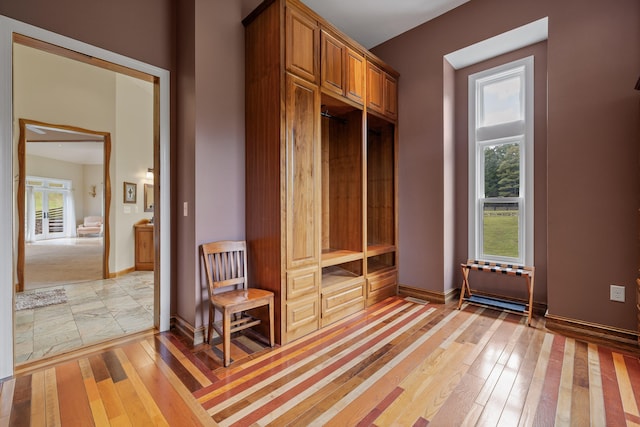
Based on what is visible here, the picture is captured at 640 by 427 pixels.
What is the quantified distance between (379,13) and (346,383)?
3989 millimetres

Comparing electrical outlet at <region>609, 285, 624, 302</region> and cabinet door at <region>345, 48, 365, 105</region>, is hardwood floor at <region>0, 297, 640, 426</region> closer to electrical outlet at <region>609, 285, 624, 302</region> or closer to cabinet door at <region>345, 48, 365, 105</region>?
electrical outlet at <region>609, 285, 624, 302</region>

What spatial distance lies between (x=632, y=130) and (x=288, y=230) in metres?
3.11

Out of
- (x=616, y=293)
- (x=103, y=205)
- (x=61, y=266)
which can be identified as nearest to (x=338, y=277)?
(x=616, y=293)

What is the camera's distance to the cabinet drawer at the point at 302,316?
250 cm

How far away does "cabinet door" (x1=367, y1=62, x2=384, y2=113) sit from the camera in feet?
11.1

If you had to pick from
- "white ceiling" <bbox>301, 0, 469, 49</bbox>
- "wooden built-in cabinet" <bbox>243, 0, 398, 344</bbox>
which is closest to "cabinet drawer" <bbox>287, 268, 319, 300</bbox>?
"wooden built-in cabinet" <bbox>243, 0, 398, 344</bbox>

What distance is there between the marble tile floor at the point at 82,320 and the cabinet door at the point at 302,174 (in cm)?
178

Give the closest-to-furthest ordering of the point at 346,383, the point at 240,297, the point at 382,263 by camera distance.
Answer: the point at 346,383
the point at 240,297
the point at 382,263

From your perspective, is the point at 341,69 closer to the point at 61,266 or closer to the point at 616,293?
the point at 616,293

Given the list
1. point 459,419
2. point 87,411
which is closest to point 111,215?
point 87,411

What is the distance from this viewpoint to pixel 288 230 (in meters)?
2.47

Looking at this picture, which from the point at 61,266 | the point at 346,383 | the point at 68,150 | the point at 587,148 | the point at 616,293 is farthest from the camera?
the point at 68,150

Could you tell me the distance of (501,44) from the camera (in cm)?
323

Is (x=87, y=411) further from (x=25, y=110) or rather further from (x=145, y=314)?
(x=25, y=110)
